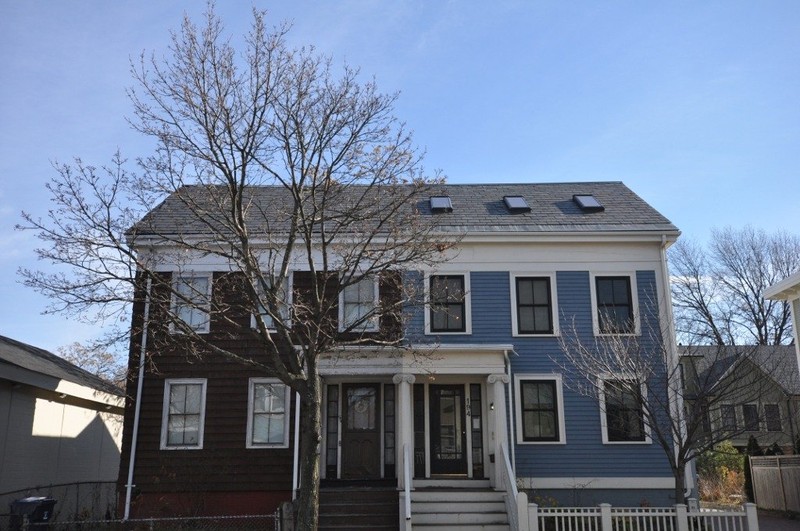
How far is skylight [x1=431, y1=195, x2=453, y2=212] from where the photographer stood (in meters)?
19.8

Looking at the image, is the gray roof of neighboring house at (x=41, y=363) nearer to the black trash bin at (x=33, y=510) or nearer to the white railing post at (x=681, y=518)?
the black trash bin at (x=33, y=510)

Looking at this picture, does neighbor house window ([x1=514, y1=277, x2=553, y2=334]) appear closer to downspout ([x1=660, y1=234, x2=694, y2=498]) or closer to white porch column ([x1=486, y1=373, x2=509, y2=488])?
white porch column ([x1=486, y1=373, x2=509, y2=488])

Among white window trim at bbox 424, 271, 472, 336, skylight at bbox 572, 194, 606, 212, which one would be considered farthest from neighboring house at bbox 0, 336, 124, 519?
skylight at bbox 572, 194, 606, 212

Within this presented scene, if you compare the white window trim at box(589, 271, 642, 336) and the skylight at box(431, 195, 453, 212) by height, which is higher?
the skylight at box(431, 195, 453, 212)

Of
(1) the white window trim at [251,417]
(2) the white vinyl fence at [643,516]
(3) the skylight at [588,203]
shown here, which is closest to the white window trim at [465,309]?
(1) the white window trim at [251,417]

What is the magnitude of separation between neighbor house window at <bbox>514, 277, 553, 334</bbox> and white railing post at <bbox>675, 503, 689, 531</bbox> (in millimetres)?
5818

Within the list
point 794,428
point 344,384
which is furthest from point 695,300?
point 344,384

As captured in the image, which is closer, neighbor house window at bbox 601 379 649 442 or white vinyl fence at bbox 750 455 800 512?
neighbor house window at bbox 601 379 649 442

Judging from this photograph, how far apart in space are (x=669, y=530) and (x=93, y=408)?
1560cm

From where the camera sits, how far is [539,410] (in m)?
17.8

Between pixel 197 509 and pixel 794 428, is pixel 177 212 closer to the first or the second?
pixel 197 509

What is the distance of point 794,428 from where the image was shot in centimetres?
3594

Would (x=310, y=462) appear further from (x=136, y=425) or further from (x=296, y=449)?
(x=136, y=425)

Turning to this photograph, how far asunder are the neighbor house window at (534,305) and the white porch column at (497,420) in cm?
189
